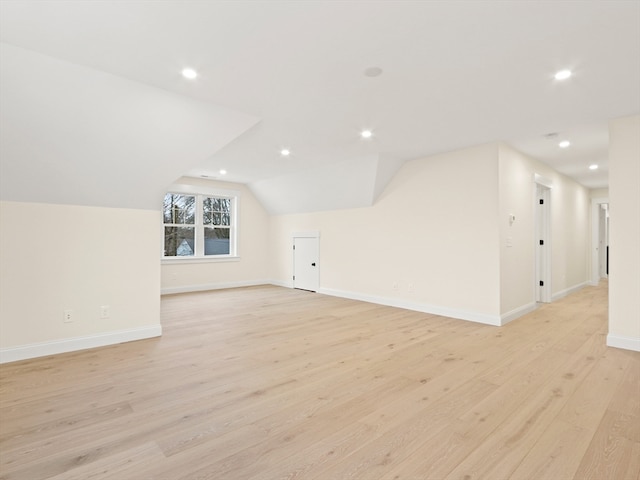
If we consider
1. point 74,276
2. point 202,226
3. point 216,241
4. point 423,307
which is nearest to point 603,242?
point 423,307

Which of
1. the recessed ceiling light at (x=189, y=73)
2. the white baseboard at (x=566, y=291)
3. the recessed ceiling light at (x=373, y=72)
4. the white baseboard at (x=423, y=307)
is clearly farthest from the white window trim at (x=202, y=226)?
the white baseboard at (x=566, y=291)

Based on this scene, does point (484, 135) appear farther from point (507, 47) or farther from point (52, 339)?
point (52, 339)

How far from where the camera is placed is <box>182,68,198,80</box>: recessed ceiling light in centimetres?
249

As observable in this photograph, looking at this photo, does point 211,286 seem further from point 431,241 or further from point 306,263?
point 431,241

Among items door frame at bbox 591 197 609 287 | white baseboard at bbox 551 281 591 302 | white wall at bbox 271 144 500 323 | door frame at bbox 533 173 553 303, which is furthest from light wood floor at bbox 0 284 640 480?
door frame at bbox 591 197 609 287

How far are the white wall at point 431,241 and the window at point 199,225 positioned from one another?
8.92 feet

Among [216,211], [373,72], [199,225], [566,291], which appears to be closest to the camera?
[373,72]

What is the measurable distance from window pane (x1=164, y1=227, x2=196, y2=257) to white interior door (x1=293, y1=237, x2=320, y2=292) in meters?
2.30

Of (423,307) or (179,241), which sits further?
(179,241)

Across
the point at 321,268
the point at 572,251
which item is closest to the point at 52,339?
the point at 321,268

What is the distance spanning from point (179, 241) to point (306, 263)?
2796 mm

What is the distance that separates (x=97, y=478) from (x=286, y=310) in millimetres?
3692

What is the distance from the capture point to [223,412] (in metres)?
2.10

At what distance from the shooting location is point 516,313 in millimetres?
4496
